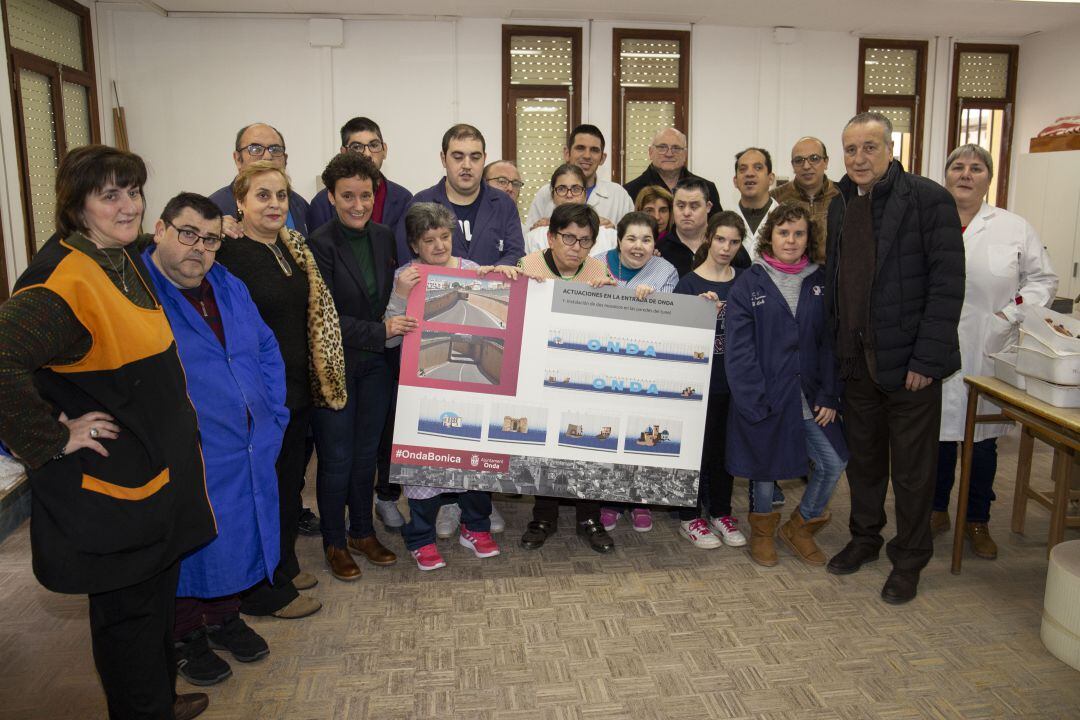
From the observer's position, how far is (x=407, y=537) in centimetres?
338

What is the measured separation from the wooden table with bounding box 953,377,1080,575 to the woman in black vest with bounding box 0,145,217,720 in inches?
112

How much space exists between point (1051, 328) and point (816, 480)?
3.64ft

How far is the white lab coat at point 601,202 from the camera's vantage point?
14.7ft

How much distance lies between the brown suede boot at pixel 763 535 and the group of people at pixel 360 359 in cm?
1

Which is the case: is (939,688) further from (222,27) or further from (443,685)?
(222,27)

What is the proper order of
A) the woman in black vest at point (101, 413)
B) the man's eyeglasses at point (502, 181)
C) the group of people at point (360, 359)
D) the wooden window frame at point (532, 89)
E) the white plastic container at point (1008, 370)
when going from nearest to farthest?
the woman in black vest at point (101, 413)
the group of people at point (360, 359)
the white plastic container at point (1008, 370)
the man's eyeglasses at point (502, 181)
the wooden window frame at point (532, 89)

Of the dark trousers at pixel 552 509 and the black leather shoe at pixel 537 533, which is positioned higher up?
the dark trousers at pixel 552 509

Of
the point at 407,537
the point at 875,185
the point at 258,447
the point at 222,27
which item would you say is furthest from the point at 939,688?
the point at 222,27

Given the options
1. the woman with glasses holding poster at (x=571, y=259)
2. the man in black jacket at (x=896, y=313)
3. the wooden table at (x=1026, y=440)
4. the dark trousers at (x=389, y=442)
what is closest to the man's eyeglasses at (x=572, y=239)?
the woman with glasses holding poster at (x=571, y=259)

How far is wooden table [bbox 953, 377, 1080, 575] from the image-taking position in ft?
8.82

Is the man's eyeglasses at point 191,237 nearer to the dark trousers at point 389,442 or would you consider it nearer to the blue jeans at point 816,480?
the dark trousers at point 389,442

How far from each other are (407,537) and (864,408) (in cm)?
206

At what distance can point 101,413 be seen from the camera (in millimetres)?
1733

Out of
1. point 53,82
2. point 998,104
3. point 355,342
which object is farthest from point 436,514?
point 998,104
